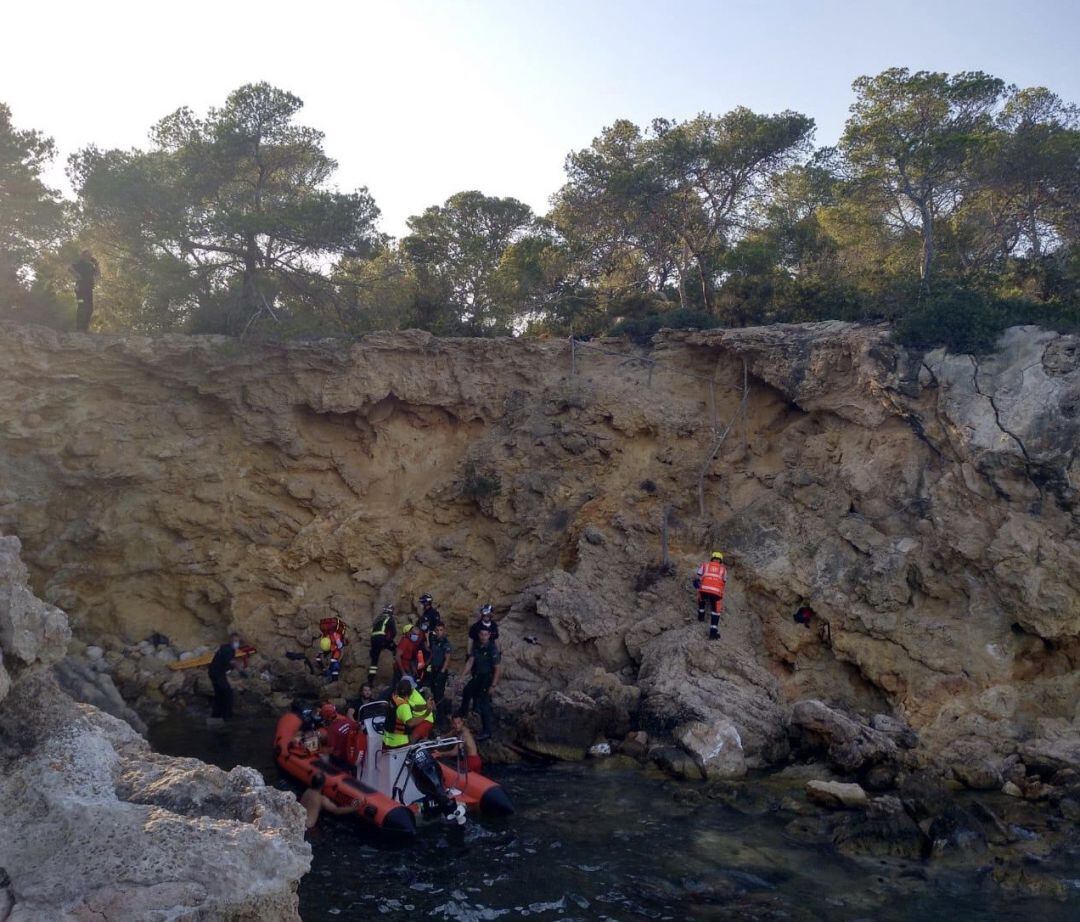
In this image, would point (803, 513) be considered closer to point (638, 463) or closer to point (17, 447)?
point (638, 463)

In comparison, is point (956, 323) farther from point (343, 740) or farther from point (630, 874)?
point (343, 740)

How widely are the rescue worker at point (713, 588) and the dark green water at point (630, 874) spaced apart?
11.8 feet

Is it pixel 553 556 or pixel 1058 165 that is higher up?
pixel 1058 165

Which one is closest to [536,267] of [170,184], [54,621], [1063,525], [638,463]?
[638,463]

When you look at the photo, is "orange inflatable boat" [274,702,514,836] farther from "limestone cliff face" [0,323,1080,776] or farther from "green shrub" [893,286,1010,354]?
"green shrub" [893,286,1010,354]

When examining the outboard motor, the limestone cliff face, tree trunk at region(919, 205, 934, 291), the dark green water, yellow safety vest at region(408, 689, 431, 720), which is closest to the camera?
the dark green water

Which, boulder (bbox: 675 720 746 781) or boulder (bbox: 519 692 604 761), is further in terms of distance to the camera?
boulder (bbox: 519 692 604 761)

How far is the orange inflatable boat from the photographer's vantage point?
1012 cm

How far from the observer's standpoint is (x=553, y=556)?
56.4 ft

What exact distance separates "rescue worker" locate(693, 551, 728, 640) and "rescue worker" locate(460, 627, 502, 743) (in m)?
3.59

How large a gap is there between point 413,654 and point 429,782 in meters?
4.05

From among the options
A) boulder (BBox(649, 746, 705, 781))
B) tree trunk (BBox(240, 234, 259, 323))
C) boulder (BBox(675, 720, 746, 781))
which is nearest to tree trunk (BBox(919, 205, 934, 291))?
boulder (BBox(675, 720, 746, 781))

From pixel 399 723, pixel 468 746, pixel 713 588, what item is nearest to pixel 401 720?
pixel 399 723

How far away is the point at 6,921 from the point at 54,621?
2.34m
